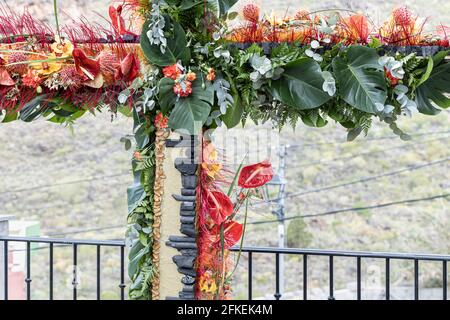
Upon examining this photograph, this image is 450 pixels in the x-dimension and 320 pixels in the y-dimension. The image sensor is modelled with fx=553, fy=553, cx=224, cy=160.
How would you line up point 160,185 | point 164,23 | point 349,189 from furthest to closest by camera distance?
point 349,189
point 160,185
point 164,23

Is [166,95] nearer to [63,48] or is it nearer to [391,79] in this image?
[63,48]

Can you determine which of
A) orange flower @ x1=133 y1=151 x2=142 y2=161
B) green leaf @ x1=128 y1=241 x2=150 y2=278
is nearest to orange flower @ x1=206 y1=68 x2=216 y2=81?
orange flower @ x1=133 y1=151 x2=142 y2=161

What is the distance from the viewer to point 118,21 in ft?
5.85

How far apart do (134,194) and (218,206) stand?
28 cm

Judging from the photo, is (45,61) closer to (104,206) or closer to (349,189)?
(104,206)

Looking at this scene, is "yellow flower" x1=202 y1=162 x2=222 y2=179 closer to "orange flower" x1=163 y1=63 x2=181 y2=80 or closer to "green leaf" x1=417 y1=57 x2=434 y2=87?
"orange flower" x1=163 y1=63 x2=181 y2=80

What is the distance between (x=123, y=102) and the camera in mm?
1688

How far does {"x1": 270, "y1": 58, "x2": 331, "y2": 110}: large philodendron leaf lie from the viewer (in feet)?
5.38

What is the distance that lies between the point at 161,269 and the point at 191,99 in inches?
22.0

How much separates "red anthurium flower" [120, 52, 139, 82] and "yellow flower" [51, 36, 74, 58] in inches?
6.4

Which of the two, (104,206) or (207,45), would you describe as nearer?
(207,45)

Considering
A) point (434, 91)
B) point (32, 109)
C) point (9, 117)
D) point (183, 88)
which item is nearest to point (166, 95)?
point (183, 88)

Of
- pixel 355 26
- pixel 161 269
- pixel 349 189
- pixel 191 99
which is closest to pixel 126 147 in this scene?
pixel 191 99

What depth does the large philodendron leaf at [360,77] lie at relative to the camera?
64.2 inches
